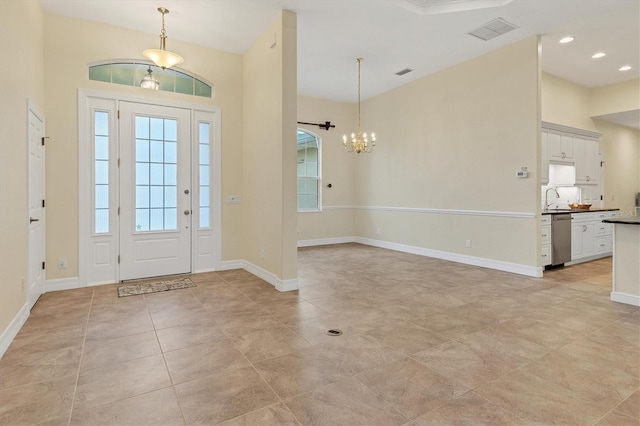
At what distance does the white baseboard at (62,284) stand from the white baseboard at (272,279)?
2.26 m

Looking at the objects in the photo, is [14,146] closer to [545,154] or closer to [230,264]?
[230,264]

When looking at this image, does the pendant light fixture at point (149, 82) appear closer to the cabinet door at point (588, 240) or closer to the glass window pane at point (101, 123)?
the glass window pane at point (101, 123)

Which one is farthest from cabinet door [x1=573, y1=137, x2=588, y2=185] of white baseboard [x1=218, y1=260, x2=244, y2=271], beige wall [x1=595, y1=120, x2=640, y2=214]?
white baseboard [x1=218, y1=260, x2=244, y2=271]

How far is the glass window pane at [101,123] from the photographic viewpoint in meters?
4.53

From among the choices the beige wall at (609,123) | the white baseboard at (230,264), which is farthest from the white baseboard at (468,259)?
the white baseboard at (230,264)

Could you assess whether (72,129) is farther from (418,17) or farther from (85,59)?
(418,17)

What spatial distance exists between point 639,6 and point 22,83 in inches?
276

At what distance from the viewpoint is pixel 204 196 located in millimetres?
5301

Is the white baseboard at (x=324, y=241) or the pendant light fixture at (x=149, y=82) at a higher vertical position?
the pendant light fixture at (x=149, y=82)

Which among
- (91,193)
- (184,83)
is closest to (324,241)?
(184,83)

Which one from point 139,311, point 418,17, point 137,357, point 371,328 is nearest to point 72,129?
point 139,311

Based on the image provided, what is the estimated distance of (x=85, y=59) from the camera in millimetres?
4430

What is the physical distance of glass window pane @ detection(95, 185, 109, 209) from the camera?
4.54 metres

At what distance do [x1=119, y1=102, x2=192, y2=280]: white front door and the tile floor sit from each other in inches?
31.3
